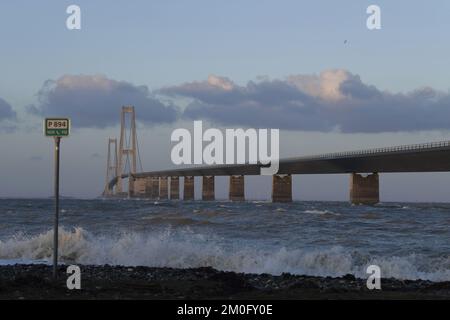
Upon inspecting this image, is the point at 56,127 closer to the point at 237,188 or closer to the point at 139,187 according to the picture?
the point at 237,188

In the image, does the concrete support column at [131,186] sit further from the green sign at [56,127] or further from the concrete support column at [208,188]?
the green sign at [56,127]

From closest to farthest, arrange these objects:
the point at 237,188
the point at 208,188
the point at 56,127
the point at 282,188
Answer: the point at 56,127 → the point at 282,188 → the point at 237,188 → the point at 208,188

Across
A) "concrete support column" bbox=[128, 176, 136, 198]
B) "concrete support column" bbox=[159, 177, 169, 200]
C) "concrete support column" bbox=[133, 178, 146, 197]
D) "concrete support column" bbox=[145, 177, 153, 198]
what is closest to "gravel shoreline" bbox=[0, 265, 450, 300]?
"concrete support column" bbox=[128, 176, 136, 198]

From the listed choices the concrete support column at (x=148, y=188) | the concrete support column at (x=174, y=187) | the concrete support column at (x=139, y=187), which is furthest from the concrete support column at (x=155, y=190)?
the concrete support column at (x=174, y=187)

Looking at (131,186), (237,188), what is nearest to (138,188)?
(131,186)
